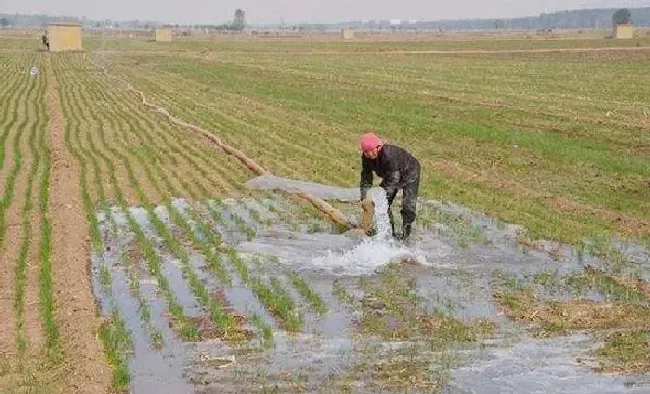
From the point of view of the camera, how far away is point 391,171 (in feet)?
35.6

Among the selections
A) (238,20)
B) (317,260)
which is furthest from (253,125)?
(238,20)

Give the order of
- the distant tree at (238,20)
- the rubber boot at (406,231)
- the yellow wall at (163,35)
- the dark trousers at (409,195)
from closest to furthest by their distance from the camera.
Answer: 1. the dark trousers at (409,195)
2. the rubber boot at (406,231)
3. the yellow wall at (163,35)
4. the distant tree at (238,20)

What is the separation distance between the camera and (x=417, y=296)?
359 inches

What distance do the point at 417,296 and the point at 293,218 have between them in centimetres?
416

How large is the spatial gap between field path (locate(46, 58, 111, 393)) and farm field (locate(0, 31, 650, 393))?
0.03m

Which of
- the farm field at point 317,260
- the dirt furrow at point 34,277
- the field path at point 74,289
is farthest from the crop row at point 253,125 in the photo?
the dirt furrow at point 34,277

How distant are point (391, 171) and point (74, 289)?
12.6 feet

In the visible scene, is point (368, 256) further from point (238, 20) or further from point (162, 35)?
point (238, 20)

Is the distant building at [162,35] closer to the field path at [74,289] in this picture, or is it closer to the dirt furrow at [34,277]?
the dirt furrow at [34,277]

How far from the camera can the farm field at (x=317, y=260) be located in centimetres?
716

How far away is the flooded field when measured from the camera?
6961 millimetres

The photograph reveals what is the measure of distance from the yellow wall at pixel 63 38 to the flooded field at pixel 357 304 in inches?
2263

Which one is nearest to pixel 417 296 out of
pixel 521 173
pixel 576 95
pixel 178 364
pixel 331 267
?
pixel 331 267

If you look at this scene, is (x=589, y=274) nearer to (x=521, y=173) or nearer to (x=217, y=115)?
(x=521, y=173)
